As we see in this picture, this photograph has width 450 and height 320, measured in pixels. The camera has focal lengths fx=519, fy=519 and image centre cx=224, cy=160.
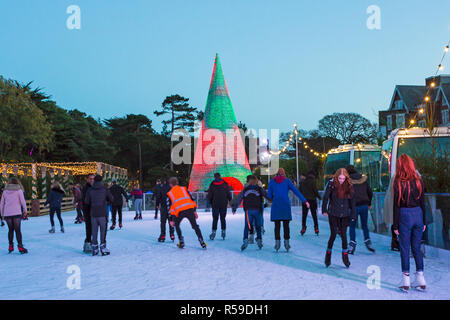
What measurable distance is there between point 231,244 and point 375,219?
3.74 m

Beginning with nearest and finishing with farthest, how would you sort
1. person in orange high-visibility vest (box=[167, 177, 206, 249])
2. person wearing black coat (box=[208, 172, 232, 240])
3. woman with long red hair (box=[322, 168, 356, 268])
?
woman with long red hair (box=[322, 168, 356, 268]) → person in orange high-visibility vest (box=[167, 177, 206, 249]) → person wearing black coat (box=[208, 172, 232, 240])

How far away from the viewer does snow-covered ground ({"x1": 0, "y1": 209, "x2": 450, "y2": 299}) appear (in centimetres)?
621

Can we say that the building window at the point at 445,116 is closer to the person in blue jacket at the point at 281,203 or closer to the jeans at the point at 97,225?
the person in blue jacket at the point at 281,203

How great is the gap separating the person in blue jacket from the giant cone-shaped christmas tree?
3032 centimetres

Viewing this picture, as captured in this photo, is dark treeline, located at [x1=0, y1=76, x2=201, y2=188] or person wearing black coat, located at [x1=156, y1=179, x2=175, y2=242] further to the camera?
dark treeline, located at [x1=0, y1=76, x2=201, y2=188]

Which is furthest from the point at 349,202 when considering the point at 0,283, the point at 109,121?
the point at 109,121

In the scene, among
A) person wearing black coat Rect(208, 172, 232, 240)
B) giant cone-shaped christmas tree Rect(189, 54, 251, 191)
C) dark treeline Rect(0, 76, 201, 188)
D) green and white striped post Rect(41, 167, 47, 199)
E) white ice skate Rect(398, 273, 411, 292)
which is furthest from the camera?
dark treeline Rect(0, 76, 201, 188)

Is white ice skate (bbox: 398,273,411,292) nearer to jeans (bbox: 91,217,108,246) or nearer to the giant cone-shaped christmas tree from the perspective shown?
jeans (bbox: 91,217,108,246)

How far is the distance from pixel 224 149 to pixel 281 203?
1248 inches

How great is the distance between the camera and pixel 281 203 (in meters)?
10.2

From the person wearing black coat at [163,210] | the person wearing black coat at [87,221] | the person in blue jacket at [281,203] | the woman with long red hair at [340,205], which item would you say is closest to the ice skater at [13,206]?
the person wearing black coat at [87,221]

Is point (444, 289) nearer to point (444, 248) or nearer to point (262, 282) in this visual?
point (262, 282)

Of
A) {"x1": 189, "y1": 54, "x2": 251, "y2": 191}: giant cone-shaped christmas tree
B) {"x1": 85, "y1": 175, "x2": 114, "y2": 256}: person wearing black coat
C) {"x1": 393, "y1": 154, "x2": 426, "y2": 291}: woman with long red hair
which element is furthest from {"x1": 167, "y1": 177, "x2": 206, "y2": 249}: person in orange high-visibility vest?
{"x1": 189, "y1": 54, "x2": 251, "y2": 191}: giant cone-shaped christmas tree

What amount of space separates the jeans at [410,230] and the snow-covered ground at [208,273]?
465mm
